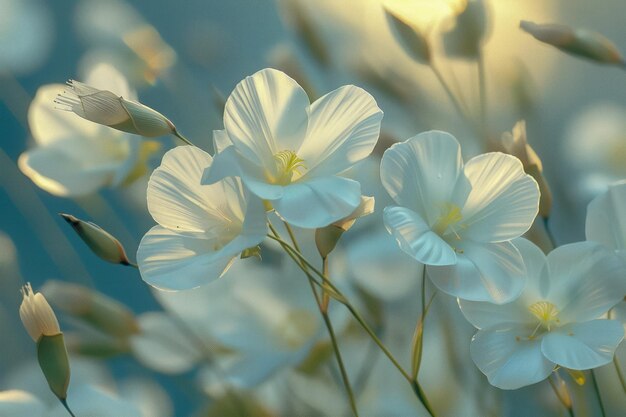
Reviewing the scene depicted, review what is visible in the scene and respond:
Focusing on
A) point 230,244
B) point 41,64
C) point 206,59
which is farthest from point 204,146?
→ point 230,244

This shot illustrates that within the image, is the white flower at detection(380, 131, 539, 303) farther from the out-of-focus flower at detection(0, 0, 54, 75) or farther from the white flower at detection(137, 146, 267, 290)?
the out-of-focus flower at detection(0, 0, 54, 75)

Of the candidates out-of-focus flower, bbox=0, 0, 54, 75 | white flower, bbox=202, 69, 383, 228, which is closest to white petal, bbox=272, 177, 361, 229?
white flower, bbox=202, 69, 383, 228

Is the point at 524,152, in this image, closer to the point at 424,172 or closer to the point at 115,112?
the point at 424,172

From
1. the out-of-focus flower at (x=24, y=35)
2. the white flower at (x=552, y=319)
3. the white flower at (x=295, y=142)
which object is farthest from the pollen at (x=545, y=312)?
the out-of-focus flower at (x=24, y=35)

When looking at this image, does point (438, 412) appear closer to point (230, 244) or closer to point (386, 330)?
point (386, 330)

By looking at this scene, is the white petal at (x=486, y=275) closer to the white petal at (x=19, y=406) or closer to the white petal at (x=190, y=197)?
the white petal at (x=190, y=197)
